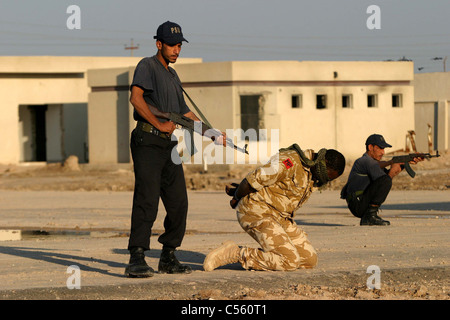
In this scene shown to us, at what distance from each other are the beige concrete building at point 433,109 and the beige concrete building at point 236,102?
6.94 m

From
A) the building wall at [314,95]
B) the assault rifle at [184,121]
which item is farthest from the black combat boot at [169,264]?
the building wall at [314,95]

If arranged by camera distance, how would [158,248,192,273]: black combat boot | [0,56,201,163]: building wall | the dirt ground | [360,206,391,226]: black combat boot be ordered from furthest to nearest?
[0,56,201,163]: building wall
[360,206,391,226]: black combat boot
[158,248,192,273]: black combat boot
the dirt ground

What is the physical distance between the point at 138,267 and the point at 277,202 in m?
1.42

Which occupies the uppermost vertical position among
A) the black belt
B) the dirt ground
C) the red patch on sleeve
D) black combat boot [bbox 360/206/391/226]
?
the black belt

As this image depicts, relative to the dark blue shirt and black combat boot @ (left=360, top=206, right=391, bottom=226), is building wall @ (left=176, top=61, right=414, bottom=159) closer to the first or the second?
black combat boot @ (left=360, top=206, right=391, bottom=226)

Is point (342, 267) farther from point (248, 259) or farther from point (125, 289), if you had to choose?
point (125, 289)

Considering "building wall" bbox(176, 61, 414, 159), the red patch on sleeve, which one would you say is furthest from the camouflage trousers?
"building wall" bbox(176, 61, 414, 159)

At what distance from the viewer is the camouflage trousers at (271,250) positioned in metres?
7.85

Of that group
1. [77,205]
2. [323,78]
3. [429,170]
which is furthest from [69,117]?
[77,205]

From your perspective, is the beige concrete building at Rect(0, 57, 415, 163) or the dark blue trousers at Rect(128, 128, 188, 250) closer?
the dark blue trousers at Rect(128, 128, 188, 250)

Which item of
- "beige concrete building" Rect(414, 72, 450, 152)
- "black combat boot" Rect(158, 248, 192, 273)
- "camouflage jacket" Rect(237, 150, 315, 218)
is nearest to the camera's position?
"camouflage jacket" Rect(237, 150, 315, 218)

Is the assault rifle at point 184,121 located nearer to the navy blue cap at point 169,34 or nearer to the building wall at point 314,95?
the navy blue cap at point 169,34

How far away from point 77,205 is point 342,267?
11.8 m

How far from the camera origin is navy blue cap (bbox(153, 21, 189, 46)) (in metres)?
7.49
